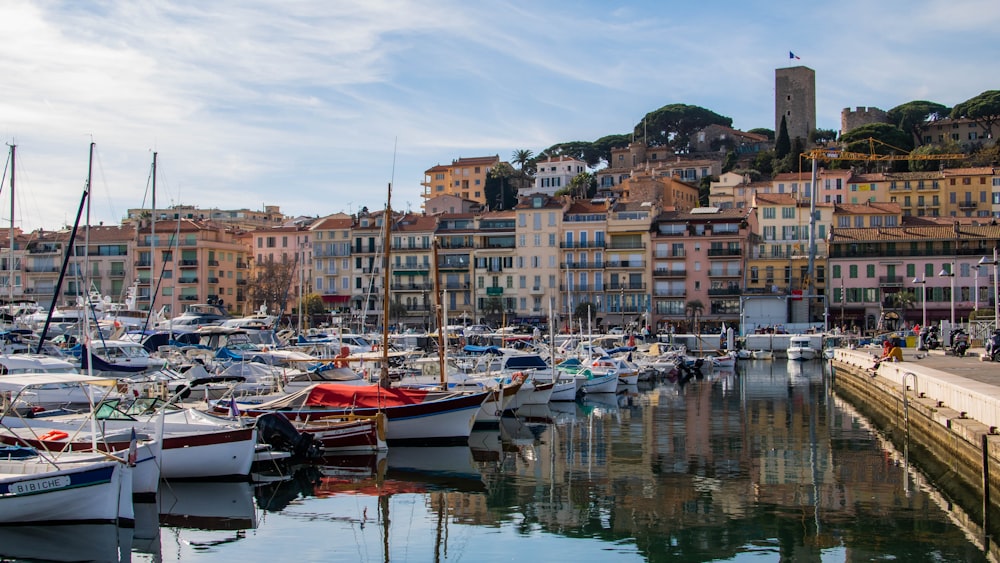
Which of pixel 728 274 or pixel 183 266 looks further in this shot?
pixel 183 266

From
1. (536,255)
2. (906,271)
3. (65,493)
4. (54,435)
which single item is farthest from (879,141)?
(65,493)

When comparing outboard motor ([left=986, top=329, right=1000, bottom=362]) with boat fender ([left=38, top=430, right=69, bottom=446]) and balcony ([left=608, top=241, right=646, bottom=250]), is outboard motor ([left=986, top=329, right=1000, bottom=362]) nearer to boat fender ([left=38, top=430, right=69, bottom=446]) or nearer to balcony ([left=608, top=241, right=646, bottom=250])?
boat fender ([left=38, top=430, right=69, bottom=446])

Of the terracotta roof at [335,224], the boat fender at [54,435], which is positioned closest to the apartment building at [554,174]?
the terracotta roof at [335,224]

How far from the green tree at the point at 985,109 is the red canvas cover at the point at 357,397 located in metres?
132

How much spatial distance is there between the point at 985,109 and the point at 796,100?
80.5 feet

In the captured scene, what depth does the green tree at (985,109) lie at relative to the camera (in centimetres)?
14012

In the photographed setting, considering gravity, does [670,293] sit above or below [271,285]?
below

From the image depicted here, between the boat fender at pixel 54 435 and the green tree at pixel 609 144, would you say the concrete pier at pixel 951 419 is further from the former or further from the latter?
the green tree at pixel 609 144

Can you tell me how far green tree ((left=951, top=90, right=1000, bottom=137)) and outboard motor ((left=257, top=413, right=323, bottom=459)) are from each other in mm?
135626

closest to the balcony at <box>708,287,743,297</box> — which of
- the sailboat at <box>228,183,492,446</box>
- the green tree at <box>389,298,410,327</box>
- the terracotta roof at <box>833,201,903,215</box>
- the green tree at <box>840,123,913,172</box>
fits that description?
the terracotta roof at <box>833,201,903,215</box>

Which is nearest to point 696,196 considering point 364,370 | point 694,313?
point 694,313

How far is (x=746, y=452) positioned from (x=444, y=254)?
68599 millimetres

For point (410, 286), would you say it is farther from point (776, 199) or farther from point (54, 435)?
point (54, 435)

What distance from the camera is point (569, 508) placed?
2123 cm
